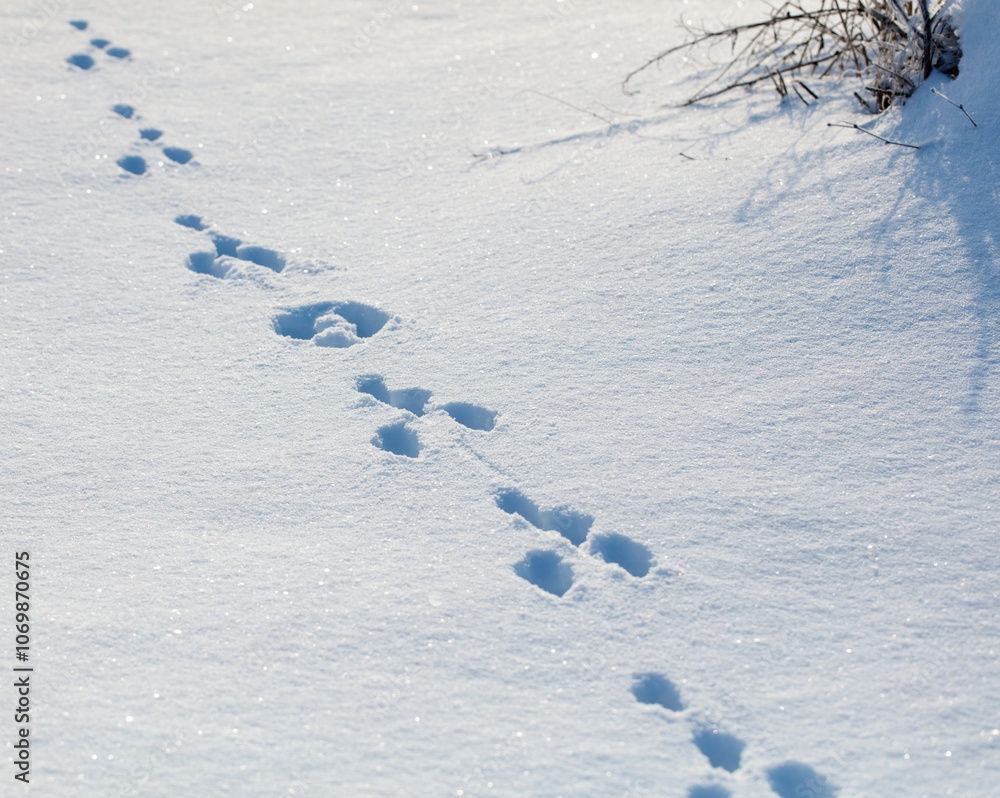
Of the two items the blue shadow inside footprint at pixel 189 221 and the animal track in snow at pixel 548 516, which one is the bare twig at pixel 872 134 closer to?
the animal track in snow at pixel 548 516

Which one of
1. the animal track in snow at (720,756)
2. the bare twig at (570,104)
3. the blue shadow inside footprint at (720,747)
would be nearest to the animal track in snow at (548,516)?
the animal track in snow at (720,756)

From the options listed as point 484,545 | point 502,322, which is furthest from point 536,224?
point 484,545

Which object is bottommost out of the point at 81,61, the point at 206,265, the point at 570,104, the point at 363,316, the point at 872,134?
the point at 206,265

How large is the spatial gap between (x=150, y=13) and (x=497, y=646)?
4.37 metres

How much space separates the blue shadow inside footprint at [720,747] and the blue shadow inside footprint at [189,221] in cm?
249

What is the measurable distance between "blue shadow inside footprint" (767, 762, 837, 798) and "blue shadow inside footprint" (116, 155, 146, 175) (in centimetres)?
316

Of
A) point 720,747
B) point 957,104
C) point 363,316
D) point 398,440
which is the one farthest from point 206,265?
point 957,104

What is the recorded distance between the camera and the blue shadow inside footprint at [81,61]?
3.81m

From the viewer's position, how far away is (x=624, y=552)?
1.70 m

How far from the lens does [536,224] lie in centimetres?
261

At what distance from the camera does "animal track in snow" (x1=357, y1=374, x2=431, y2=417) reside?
212 centimetres

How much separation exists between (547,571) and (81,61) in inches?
147

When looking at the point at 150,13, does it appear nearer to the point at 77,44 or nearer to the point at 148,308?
the point at 77,44

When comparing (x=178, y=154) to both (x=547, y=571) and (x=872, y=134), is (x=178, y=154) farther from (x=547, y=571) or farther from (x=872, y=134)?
(x=872, y=134)
